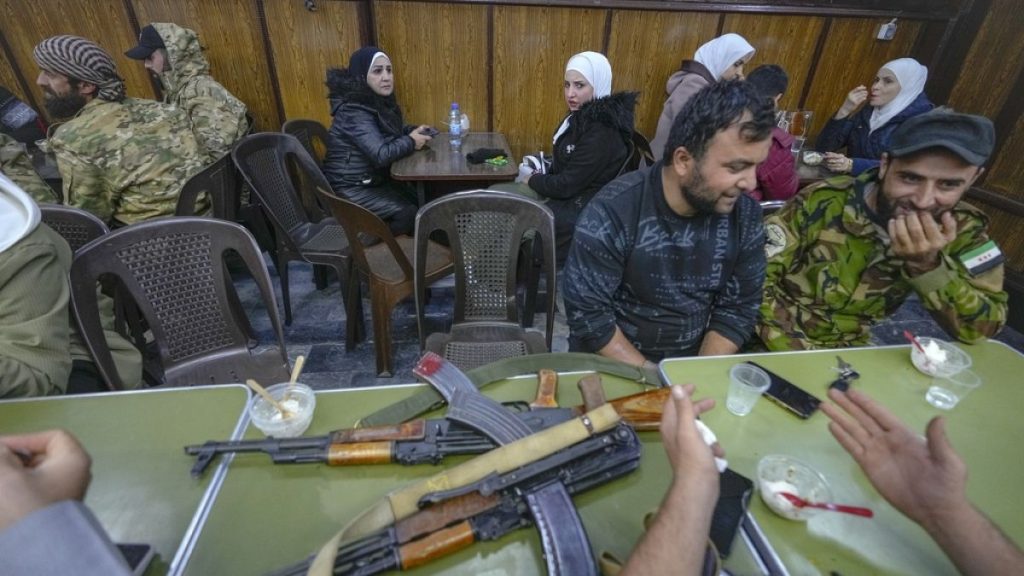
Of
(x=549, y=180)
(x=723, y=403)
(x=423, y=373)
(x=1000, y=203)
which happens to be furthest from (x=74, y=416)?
(x=1000, y=203)

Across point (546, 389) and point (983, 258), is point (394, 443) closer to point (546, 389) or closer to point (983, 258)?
point (546, 389)

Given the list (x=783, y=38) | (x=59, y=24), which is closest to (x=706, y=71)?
(x=783, y=38)

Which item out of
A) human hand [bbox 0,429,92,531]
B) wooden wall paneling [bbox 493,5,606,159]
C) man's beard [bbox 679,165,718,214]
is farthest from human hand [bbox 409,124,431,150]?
human hand [bbox 0,429,92,531]

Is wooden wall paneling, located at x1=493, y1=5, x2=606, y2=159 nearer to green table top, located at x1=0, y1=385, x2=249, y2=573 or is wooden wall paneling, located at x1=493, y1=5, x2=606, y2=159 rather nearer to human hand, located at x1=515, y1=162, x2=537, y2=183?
human hand, located at x1=515, y1=162, x2=537, y2=183

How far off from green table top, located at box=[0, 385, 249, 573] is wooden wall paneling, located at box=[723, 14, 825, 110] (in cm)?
521

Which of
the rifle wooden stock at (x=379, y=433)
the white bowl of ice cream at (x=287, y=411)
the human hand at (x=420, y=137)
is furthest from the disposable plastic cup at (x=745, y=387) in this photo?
the human hand at (x=420, y=137)

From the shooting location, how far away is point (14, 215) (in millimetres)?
1395

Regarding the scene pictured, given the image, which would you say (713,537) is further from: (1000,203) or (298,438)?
(1000,203)

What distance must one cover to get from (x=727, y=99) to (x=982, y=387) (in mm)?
1240

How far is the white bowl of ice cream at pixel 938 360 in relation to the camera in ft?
4.61

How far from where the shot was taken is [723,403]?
1.30 meters

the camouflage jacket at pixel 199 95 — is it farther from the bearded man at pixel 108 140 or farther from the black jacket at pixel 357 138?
the black jacket at pixel 357 138

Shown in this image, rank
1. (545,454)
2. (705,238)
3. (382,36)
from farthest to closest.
→ (382,36) → (705,238) → (545,454)

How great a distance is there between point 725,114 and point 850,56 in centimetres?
463
